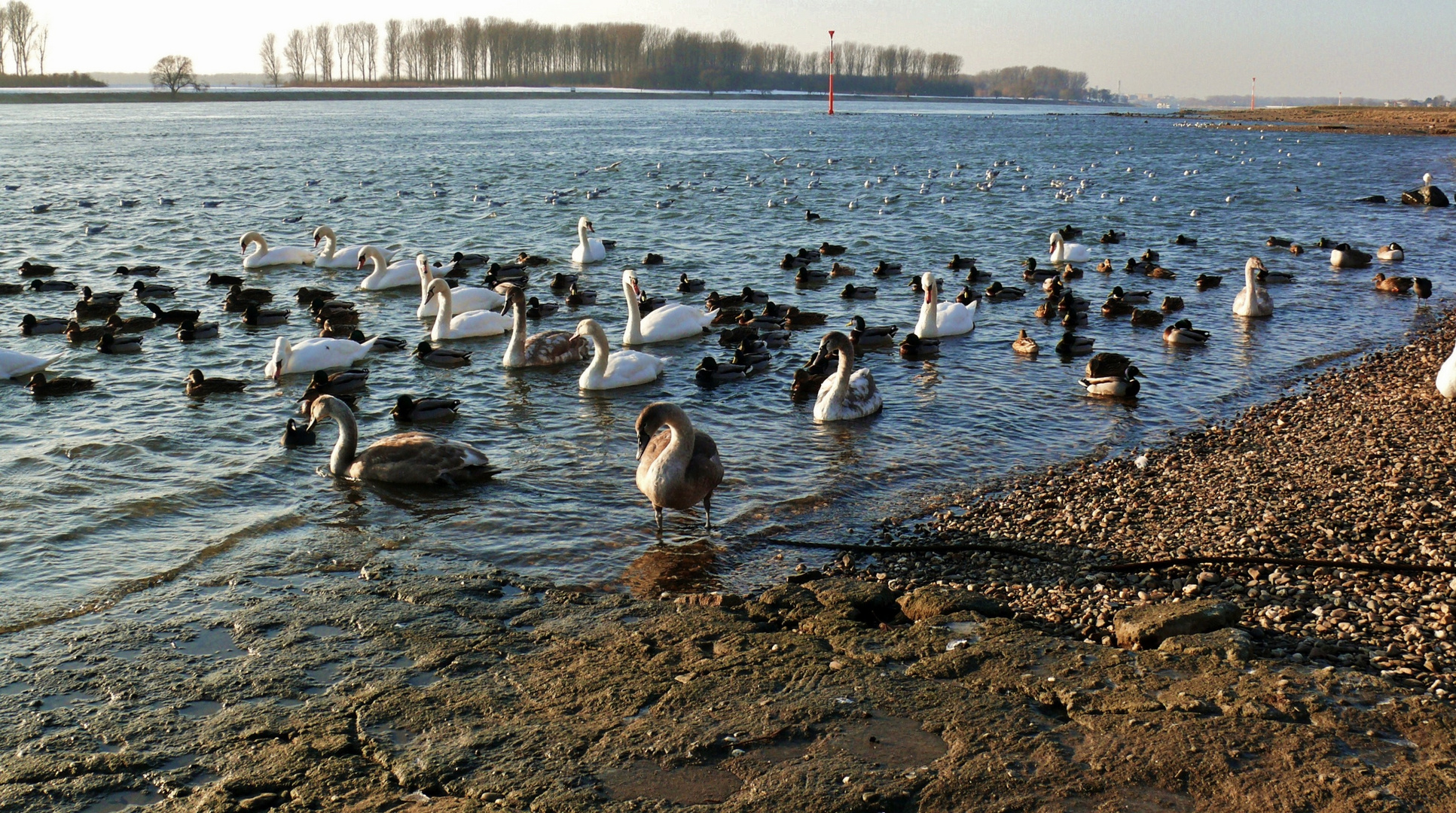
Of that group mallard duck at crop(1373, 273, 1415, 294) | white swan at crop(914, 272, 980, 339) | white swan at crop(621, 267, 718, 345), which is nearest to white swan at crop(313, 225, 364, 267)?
white swan at crop(621, 267, 718, 345)

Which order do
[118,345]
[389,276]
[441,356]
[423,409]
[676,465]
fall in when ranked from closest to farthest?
[676,465] < [423,409] < [441,356] < [118,345] < [389,276]

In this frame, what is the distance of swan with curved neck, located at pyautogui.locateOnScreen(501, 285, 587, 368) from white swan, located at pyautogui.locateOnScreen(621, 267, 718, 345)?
3.50ft

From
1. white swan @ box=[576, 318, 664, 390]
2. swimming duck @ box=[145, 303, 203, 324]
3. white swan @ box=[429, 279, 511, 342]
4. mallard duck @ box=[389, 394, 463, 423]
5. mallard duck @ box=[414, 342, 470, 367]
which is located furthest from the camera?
swimming duck @ box=[145, 303, 203, 324]

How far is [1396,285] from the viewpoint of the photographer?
19828mm

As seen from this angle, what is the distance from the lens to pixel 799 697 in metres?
5.73

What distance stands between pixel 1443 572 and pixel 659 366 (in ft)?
30.2

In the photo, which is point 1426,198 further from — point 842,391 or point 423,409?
point 423,409

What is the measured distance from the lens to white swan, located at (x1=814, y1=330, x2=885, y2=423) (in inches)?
478

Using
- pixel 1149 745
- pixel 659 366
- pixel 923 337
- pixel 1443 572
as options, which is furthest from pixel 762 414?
pixel 1149 745

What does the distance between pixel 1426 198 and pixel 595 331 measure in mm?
31427

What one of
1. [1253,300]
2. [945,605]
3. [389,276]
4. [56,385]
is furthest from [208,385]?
[1253,300]

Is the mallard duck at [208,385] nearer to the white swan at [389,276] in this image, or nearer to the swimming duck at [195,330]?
the swimming duck at [195,330]

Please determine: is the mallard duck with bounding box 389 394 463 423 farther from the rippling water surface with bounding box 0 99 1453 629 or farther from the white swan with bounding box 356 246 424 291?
the white swan with bounding box 356 246 424 291

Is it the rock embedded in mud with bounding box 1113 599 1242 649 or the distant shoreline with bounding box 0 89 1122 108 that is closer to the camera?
the rock embedded in mud with bounding box 1113 599 1242 649
